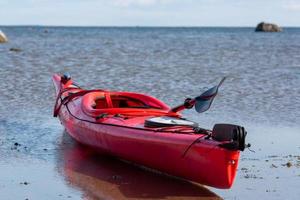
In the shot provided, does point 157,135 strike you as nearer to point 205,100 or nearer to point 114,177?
point 114,177

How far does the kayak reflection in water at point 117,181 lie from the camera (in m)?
8.42

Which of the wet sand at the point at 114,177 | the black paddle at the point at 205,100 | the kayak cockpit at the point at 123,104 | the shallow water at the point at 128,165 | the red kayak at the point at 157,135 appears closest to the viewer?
the red kayak at the point at 157,135

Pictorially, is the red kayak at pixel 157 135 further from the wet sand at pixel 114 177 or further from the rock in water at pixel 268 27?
the rock in water at pixel 268 27

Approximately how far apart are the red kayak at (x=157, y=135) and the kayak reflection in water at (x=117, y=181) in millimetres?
203

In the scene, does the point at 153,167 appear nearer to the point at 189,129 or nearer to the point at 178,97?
the point at 189,129

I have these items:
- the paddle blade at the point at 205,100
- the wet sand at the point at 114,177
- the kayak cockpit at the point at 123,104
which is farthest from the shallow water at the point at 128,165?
the paddle blade at the point at 205,100

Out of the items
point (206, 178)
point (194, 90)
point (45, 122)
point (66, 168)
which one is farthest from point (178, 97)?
point (206, 178)

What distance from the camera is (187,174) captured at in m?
8.49

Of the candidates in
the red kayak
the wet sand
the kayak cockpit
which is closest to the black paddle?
the red kayak

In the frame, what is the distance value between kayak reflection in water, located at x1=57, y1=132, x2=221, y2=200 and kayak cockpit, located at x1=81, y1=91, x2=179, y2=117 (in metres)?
0.78

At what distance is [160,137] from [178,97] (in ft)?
28.1

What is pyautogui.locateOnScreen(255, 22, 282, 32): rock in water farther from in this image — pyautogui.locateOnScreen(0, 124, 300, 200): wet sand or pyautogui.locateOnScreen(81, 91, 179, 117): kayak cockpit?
pyautogui.locateOnScreen(0, 124, 300, 200): wet sand

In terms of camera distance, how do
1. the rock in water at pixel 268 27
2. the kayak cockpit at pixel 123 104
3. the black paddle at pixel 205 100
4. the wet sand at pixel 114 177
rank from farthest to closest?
the rock in water at pixel 268 27, the kayak cockpit at pixel 123 104, the black paddle at pixel 205 100, the wet sand at pixel 114 177

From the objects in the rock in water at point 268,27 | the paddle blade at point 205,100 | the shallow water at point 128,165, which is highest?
the paddle blade at point 205,100
